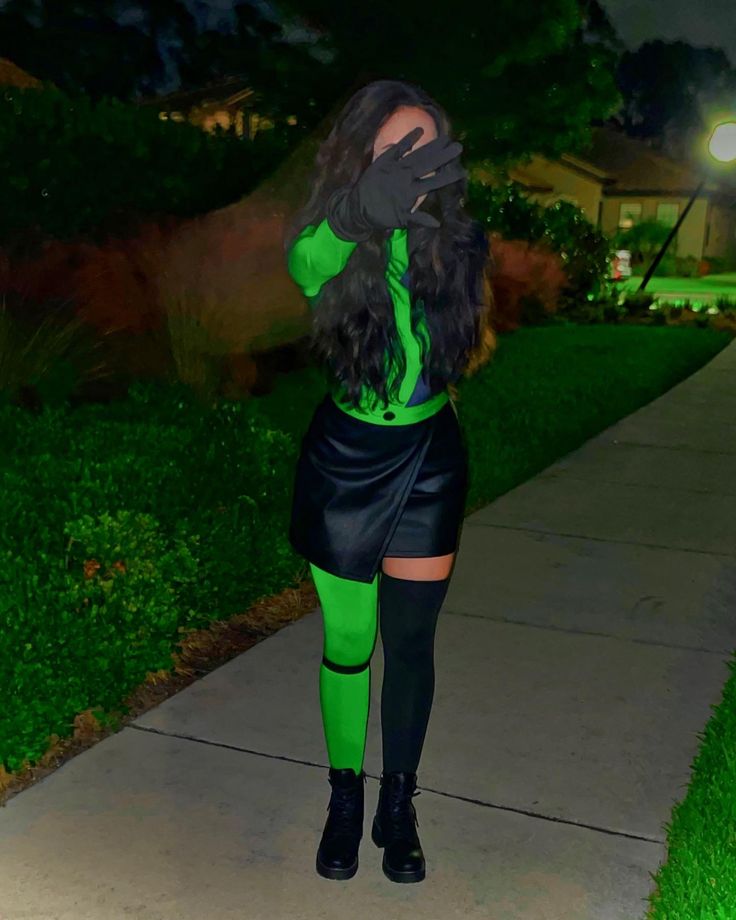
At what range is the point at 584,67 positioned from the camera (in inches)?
932

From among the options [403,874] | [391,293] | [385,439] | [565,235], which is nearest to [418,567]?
[385,439]

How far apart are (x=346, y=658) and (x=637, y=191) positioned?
61530 mm

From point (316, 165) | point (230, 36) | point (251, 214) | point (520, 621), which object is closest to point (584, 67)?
point (230, 36)

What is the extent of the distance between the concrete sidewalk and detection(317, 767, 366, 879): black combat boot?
55 mm

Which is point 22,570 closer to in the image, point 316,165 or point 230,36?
point 316,165

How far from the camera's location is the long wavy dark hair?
2.69 metres

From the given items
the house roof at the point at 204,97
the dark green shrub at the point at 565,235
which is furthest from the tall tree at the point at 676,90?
the dark green shrub at the point at 565,235

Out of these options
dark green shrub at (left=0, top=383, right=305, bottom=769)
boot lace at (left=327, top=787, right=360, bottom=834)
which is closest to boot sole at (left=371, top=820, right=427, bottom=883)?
boot lace at (left=327, top=787, right=360, bottom=834)

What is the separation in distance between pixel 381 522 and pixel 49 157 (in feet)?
24.3

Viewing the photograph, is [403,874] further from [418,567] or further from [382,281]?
[382,281]

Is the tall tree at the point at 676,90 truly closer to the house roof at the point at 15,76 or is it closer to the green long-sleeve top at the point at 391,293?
the house roof at the point at 15,76

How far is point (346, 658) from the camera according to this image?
9.77 ft

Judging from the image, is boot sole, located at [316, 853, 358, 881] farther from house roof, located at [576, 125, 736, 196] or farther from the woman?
house roof, located at [576, 125, 736, 196]

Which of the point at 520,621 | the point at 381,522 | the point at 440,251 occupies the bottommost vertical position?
the point at 520,621
